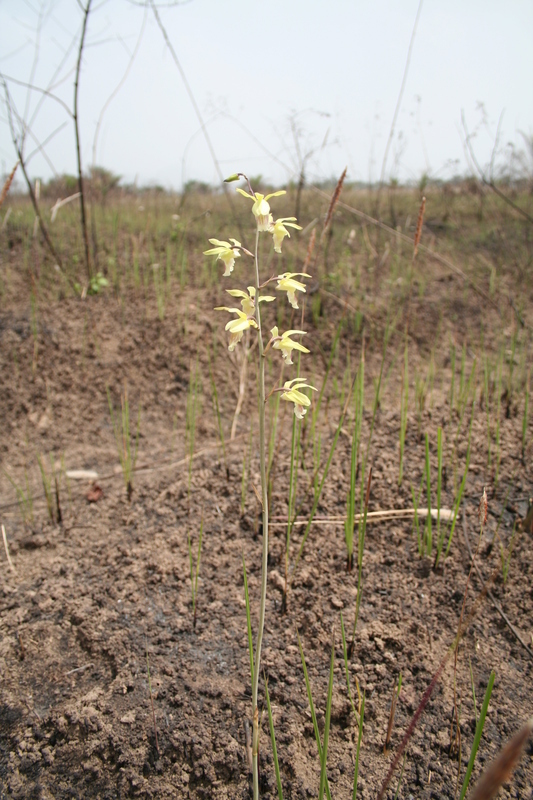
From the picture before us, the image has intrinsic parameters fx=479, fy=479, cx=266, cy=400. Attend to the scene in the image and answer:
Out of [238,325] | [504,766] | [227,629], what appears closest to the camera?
[504,766]

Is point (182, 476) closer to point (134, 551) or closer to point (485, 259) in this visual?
point (134, 551)

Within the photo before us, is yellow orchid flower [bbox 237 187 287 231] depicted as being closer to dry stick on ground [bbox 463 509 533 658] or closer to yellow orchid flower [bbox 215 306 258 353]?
yellow orchid flower [bbox 215 306 258 353]

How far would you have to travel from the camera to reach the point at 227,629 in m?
1.48

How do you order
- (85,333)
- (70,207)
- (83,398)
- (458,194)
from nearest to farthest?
(83,398)
(85,333)
(70,207)
(458,194)

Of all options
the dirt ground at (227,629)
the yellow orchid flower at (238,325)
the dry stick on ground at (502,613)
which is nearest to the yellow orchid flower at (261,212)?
the yellow orchid flower at (238,325)

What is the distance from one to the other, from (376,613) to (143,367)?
2106mm

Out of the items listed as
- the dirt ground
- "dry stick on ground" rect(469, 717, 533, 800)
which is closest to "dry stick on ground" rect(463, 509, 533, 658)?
the dirt ground

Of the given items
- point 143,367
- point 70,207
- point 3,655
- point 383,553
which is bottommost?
A: point 3,655

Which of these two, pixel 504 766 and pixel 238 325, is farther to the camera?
pixel 238 325

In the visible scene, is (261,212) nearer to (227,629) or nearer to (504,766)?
(504,766)

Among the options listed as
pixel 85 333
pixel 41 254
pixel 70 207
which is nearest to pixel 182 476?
pixel 85 333

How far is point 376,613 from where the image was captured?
1511mm

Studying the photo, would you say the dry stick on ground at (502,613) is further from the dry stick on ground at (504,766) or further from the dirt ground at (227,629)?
the dry stick on ground at (504,766)

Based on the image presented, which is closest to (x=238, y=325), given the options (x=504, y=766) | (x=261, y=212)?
(x=261, y=212)
